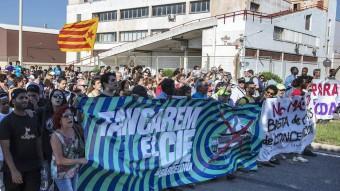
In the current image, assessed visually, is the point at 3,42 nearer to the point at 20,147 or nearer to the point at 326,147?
the point at 326,147

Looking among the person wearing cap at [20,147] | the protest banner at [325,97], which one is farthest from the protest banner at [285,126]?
the person wearing cap at [20,147]

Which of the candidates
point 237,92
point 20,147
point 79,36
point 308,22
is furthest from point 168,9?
point 20,147

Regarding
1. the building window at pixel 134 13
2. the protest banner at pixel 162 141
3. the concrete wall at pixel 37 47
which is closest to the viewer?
the protest banner at pixel 162 141

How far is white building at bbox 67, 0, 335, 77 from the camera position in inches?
1220

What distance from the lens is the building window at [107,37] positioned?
52.5m

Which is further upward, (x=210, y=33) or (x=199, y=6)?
(x=199, y=6)

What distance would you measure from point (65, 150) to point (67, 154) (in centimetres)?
5

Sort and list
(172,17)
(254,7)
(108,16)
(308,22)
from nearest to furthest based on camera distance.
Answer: (254,7) → (308,22) → (172,17) → (108,16)

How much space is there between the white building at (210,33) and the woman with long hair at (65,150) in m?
20.8

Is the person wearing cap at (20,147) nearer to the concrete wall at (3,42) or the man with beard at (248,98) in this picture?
the man with beard at (248,98)

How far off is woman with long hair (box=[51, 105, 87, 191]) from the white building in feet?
68.3

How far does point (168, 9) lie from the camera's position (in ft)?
152

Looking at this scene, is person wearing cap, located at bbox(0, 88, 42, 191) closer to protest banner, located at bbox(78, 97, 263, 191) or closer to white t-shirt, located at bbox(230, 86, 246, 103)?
protest banner, located at bbox(78, 97, 263, 191)

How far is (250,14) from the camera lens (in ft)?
103
